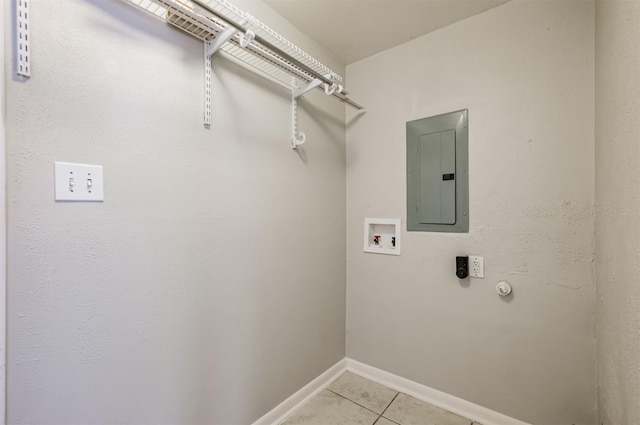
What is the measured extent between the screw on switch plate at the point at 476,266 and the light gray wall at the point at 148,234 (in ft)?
3.44

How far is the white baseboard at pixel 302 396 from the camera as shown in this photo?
1539 mm

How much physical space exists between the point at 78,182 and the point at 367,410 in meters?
1.89

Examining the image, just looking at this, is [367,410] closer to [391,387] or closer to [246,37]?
[391,387]

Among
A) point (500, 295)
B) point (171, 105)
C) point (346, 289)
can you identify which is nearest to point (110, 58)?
point (171, 105)

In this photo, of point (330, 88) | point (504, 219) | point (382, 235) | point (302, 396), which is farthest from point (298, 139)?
point (302, 396)

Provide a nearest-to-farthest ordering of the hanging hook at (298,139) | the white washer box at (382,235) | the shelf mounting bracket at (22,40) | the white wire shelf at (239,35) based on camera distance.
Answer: the shelf mounting bracket at (22,40), the white wire shelf at (239,35), the hanging hook at (298,139), the white washer box at (382,235)

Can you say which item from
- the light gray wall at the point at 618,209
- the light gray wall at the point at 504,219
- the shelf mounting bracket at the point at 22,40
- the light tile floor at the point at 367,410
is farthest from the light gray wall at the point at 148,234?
the light gray wall at the point at 618,209

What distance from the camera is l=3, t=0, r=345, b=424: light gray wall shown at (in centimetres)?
83

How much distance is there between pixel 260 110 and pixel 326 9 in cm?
72

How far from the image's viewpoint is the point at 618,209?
0.99 meters

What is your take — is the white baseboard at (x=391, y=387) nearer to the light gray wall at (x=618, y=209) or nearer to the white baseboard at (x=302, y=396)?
the white baseboard at (x=302, y=396)

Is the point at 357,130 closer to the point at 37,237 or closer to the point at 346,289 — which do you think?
the point at 346,289

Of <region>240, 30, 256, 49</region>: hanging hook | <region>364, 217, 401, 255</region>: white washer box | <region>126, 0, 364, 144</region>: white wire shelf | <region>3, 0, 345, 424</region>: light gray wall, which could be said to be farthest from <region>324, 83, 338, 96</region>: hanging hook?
<region>364, 217, 401, 255</region>: white washer box

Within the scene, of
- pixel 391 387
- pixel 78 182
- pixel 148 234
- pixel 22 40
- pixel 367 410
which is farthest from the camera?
pixel 391 387
